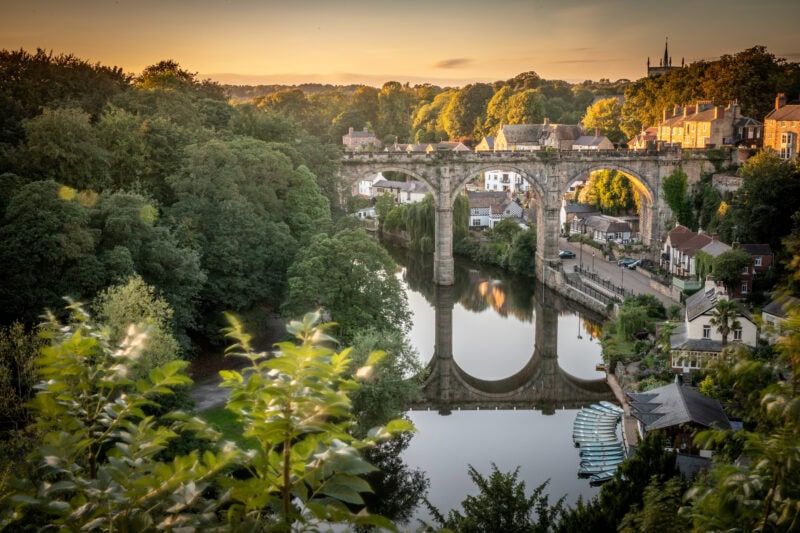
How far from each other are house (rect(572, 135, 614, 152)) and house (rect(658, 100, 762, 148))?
9989 mm

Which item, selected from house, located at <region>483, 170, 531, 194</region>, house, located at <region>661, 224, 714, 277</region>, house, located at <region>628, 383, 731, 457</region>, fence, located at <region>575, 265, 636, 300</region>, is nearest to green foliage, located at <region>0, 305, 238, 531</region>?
house, located at <region>628, 383, 731, 457</region>

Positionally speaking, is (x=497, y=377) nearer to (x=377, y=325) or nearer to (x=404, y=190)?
(x=377, y=325)

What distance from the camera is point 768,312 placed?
28.5 m

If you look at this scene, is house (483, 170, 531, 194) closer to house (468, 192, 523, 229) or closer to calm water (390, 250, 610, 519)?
house (468, 192, 523, 229)

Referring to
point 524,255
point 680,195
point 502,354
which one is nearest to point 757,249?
point 680,195

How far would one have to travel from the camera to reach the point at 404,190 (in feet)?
241

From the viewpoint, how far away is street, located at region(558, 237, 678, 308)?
41.8 metres

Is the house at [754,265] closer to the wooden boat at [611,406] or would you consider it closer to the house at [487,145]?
the wooden boat at [611,406]

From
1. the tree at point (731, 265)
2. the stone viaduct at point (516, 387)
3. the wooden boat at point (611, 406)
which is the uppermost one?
the tree at point (731, 265)

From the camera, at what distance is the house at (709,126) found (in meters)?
52.9

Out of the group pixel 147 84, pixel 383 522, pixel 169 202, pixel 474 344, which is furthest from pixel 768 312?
pixel 147 84

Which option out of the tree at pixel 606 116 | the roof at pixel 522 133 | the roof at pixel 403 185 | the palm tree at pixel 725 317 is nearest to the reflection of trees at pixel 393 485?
the palm tree at pixel 725 317

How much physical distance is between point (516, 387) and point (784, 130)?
2933 centimetres

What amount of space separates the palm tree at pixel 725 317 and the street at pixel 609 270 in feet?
30.6
